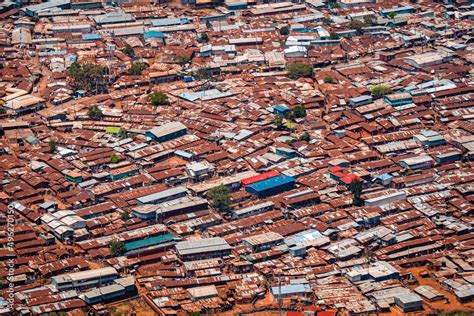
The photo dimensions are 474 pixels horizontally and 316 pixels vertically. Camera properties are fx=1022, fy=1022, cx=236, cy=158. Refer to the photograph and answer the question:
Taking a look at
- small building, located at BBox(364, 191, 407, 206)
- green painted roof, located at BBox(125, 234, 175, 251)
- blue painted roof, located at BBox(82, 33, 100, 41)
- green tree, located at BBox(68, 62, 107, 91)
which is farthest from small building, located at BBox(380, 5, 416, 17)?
green painted roof, located at BBox(125, 234, 175, 251)

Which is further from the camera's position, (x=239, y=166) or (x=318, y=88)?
(x=318, y=88)

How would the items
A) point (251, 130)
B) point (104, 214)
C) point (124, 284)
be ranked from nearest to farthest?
point (124, 284) < point (104, 214) < point (251, 130)

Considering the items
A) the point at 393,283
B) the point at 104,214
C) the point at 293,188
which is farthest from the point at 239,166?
the point at 393,283

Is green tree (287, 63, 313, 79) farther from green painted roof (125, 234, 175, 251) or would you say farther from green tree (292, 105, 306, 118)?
green painted roof (125, 234, 175, 251)

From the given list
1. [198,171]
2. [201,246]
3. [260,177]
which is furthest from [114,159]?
[201,246]

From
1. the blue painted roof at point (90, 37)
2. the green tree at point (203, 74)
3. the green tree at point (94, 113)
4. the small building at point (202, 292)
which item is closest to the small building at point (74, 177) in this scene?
the green tree at point (94, 113)

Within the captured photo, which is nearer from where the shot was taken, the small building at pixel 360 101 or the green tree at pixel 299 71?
the small building at pixel 360 101

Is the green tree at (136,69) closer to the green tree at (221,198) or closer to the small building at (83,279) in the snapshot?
the green tree at (221,198)

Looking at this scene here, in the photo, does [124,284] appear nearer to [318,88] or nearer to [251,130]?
[251,130]
